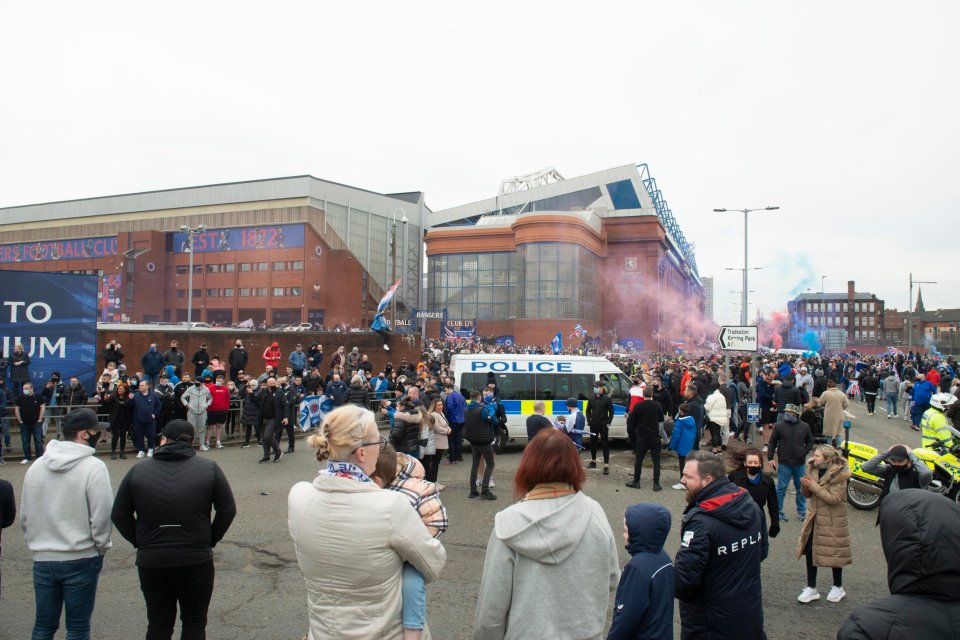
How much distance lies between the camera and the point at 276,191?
219 feet

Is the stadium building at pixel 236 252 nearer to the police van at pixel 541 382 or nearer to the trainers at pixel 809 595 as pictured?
the police van at pixel 541 382

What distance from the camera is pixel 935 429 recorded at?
942 cm

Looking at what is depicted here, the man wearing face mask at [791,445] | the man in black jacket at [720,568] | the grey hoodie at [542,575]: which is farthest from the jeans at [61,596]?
the man wearing face mask at [791,445]

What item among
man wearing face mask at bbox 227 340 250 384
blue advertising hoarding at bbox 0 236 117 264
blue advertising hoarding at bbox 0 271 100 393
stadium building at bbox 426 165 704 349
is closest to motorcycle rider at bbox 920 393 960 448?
man wearing face mask at bbox 227 340 250 384

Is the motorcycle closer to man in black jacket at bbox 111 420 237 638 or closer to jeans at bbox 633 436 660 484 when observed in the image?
jeans at bbox 633 436 660 484

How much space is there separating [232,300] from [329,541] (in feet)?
216

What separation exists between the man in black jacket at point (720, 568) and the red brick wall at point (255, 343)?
66.3 ft

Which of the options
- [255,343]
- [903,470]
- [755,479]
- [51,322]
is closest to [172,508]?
[755,479]

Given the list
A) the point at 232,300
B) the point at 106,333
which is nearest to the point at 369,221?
the point at 232,300

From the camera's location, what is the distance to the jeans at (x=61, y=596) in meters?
4.01

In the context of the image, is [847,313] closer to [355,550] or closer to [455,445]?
[455,445]

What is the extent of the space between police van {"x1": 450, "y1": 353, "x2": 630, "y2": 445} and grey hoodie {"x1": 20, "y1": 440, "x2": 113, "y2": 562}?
34.4 feet

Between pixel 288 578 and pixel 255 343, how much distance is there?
17.2m

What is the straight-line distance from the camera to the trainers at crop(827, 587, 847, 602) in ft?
19.7
